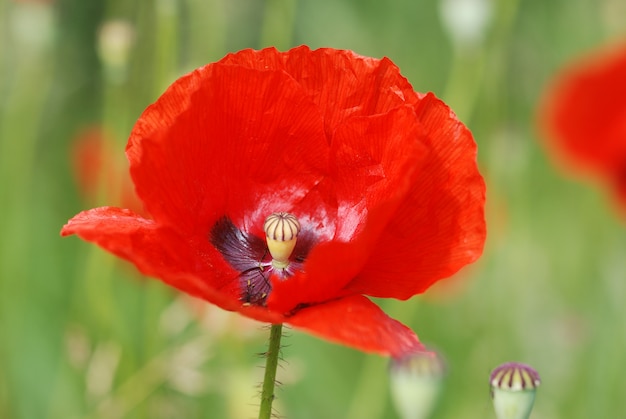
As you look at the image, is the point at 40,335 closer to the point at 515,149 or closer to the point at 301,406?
the point at 301,406

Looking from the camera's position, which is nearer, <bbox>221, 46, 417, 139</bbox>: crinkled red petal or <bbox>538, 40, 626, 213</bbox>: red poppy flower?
<bbox>221, 46, 417, 139</bbox>: crinkled red petal

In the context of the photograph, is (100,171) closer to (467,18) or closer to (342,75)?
(467,18)

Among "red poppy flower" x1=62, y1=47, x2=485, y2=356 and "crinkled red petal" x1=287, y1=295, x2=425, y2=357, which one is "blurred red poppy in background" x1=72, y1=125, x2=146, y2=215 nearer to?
"red poppy flower" x1=62, y1=47, x2=485, y2=356

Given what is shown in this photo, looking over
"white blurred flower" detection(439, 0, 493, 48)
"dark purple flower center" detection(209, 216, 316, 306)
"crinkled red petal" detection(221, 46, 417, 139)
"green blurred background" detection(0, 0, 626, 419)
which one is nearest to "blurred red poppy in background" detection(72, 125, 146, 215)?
"green blurred background" detection(0, 0, 626, 419)

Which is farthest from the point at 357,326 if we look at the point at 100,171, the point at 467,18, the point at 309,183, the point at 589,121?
the point at 589,121

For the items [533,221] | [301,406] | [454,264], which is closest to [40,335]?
[301,406]

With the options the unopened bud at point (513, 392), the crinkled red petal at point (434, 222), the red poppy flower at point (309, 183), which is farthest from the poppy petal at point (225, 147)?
the unopened bud at point (513, 392)

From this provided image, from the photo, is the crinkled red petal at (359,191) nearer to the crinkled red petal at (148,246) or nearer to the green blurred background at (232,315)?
the crinkled red petal at (148,246)
